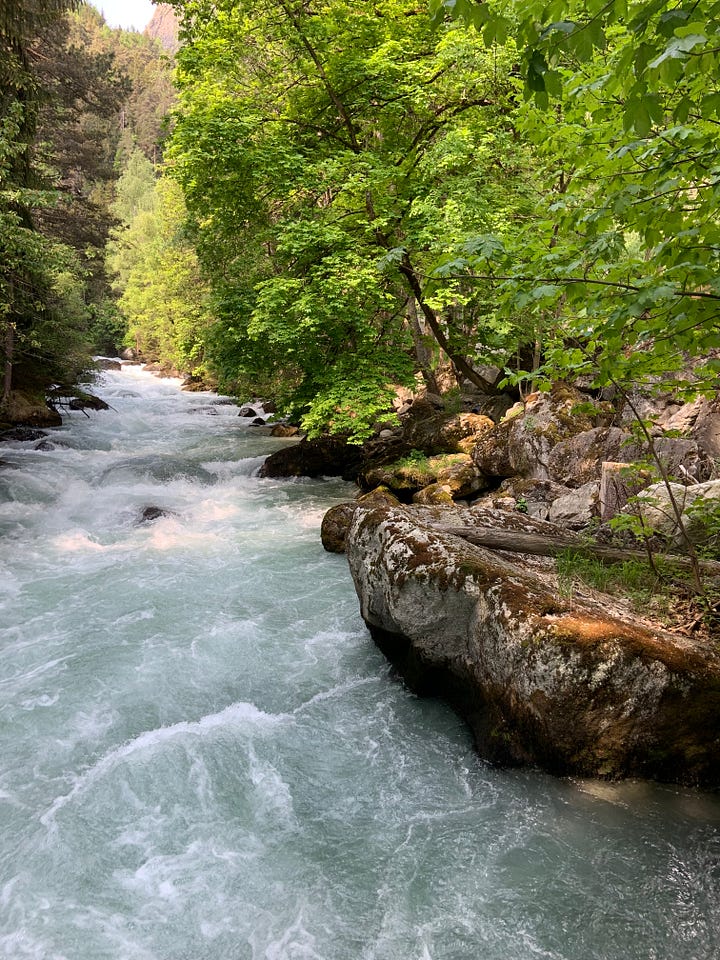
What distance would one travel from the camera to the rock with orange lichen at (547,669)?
381 cm

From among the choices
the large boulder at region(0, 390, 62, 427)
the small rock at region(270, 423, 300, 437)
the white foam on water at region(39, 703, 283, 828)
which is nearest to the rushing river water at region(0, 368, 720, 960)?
the white foam on water at region(39, 703, 283, 828)

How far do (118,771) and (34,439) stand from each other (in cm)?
1505

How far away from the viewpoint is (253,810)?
4.12 meters

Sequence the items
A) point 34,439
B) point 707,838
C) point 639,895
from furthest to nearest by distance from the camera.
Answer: point 34,439
point 707,838
point 639,895

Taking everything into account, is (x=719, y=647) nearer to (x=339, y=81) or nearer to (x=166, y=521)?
(x=166, y=521)

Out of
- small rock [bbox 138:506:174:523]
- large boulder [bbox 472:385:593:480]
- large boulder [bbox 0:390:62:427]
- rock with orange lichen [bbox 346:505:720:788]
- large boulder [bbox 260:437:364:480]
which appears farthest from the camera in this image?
large boulder [bbox 0:390:62:427]

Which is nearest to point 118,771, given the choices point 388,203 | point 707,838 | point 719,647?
point 707,838

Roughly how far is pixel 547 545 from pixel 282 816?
3304 millimetres

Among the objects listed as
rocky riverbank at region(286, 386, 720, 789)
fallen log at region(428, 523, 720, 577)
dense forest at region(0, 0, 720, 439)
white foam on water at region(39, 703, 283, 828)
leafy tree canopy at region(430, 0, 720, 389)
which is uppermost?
dense forest at region(0, 0, 720, 439)

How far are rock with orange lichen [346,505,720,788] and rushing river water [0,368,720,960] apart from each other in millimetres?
224

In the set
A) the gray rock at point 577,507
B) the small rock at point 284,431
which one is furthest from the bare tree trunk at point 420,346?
the gray rock at point 577,507

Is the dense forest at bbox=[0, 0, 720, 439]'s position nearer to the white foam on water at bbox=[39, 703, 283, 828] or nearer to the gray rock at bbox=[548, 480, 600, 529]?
the gray rock at bbox=[548, 480, 600, 529]

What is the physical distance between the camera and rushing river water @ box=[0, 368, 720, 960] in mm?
3186

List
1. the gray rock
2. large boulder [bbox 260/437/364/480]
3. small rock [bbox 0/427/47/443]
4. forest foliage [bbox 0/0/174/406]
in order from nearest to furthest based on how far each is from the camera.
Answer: the gray rock, forest foliage [bbox 0/0/174/406], large boulder [bbox 260/437/364/480], small rock [bbox 0/427/47/443]
